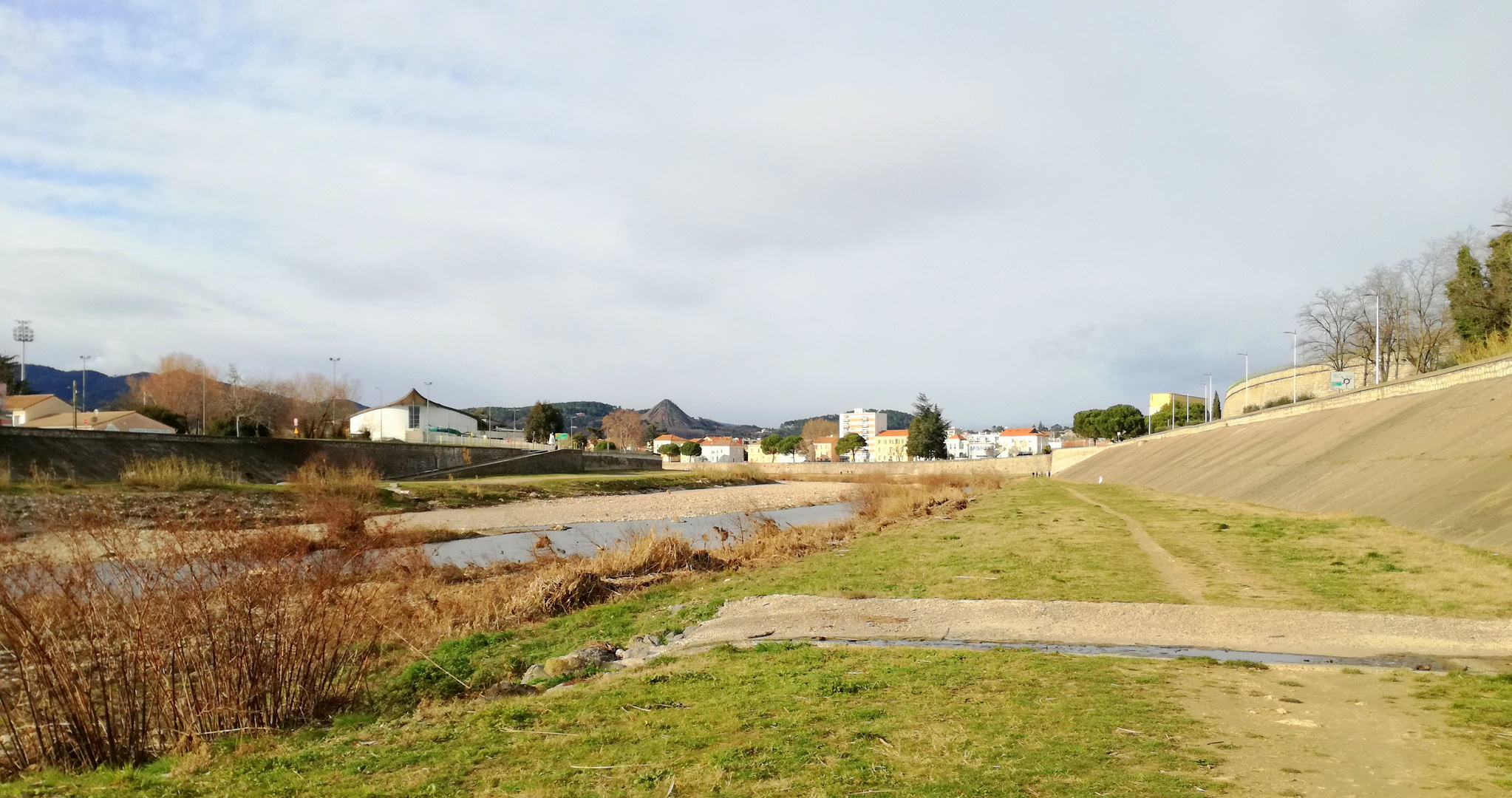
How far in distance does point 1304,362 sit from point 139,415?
109m

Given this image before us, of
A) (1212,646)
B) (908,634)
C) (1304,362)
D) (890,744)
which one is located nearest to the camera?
(890,744)

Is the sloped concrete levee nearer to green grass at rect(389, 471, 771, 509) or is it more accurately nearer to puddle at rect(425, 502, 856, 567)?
green grass at rect(389, 471, 771, 509)

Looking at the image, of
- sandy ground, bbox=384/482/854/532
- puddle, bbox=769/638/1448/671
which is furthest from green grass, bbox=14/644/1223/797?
sandy ground, bbox=384/482/854/532

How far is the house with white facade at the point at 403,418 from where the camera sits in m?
122

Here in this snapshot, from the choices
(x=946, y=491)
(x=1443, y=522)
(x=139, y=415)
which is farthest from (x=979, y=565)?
(x=139, y=415)

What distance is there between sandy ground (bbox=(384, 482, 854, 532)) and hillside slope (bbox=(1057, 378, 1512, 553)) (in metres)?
22.8

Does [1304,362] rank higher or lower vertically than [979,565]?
higher

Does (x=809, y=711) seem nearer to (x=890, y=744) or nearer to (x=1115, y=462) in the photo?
(x=890, y=744)

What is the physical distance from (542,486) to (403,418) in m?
65.7

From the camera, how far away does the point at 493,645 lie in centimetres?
1398

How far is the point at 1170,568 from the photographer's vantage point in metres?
18.8

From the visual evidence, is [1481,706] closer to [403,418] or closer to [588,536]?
[588,536]

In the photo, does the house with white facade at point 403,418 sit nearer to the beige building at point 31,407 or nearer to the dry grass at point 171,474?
the beige building at point 31,407

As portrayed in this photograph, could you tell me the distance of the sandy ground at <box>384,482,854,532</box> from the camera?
146 ft
